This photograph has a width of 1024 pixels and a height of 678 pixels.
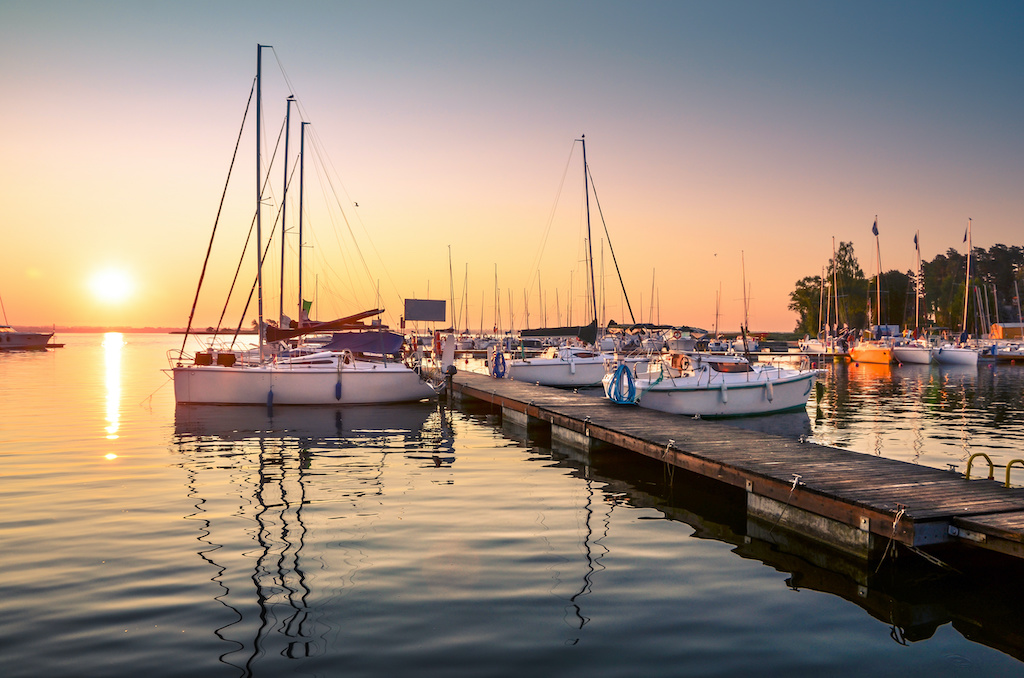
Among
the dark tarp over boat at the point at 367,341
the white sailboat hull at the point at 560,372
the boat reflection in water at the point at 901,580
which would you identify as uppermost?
the dark tarp over boat at the point at 367,341

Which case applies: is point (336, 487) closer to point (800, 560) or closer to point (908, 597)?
point (800, 560)

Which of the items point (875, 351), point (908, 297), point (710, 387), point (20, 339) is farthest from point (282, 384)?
point (908, 297)

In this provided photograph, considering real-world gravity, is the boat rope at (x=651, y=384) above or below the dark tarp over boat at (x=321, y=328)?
Result: below

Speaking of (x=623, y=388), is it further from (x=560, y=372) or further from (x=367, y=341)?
(x=560, y=372)

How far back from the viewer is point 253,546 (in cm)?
931

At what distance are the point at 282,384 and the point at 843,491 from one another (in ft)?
67.2

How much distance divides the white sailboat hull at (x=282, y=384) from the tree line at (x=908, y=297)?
79.1 metres

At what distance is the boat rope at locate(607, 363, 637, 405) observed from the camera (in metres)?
21.6

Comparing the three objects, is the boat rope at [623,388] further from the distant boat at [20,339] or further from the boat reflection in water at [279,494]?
the distant boat at [20,339]

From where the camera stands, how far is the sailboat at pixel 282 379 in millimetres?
25406

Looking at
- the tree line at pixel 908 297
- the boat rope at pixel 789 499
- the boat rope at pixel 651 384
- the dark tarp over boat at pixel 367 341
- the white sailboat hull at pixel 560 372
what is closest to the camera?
the boat rope at pixel 789 499

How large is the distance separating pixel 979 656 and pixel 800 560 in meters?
2.75

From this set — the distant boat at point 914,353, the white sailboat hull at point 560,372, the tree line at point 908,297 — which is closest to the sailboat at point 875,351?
the distant boat at point 914,353

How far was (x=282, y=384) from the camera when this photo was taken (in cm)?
2556
